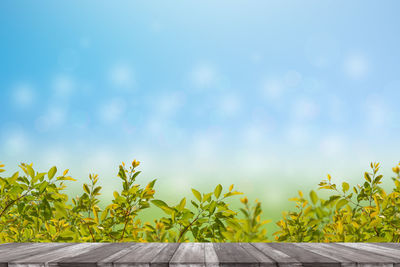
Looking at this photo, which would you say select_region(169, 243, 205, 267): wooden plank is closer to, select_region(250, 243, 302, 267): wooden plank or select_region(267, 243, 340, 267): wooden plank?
select_region(250, 243, 302, 267): wooden plank

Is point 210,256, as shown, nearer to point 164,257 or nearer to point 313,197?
point 164,257

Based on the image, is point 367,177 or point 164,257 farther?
point 367,177

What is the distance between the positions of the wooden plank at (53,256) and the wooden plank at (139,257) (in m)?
0.34

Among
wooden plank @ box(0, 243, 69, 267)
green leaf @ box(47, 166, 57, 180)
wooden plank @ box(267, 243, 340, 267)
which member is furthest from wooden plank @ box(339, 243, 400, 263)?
green leaf @ box(47, 166, 57, 180)

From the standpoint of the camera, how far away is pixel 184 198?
2.79 meters

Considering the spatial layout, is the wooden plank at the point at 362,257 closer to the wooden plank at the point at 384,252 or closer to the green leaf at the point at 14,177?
the wooden plank at the point at 384,252

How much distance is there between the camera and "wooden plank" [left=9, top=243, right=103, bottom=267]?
1626mm

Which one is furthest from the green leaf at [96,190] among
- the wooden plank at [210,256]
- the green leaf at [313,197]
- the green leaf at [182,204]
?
the green leaf at [313,197]

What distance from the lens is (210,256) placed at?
5.62ft

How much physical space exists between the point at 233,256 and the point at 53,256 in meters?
1.07

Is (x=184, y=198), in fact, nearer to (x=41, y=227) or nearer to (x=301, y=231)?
(x=301, y=231)

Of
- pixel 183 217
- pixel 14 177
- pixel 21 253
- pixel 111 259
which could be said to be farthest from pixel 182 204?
pixel 14 177

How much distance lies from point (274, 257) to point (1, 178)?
9.55 feet

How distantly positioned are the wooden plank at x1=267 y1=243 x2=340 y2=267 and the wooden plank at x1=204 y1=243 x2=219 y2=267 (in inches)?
17.6
